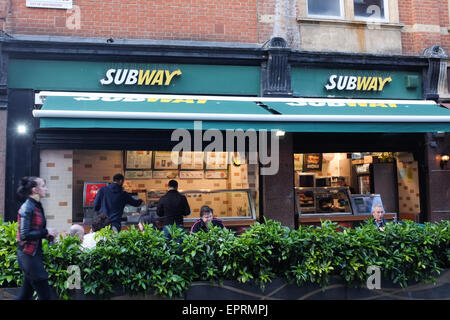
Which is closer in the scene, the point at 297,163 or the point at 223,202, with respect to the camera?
the point at 223,202

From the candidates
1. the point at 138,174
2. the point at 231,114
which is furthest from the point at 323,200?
the point at 138,174

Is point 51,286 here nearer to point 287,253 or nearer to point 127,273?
point 127,273

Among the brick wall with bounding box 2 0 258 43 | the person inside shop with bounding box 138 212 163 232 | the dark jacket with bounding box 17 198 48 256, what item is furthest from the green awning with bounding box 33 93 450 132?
the dark jacket with bounding box 17 198 48 256

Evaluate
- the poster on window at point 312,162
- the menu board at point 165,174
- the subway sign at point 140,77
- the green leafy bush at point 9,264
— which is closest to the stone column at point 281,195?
the poster on window at point 312,162

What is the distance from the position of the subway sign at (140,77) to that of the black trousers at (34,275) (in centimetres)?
486

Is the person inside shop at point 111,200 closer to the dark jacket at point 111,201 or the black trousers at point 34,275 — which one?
the dark jacket at point 111,201

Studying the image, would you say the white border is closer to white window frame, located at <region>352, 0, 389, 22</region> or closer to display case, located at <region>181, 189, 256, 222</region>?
display case, located at <region>181, 189, 256, 222</region>

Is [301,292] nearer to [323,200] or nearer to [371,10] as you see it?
[323,200]

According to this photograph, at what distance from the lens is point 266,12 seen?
9.80 meters

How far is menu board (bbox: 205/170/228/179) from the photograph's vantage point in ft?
32.7

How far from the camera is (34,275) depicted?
4.54 meters

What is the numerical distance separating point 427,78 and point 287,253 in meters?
6.84

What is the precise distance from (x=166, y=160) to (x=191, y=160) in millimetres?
533

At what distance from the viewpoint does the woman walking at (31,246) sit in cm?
457
